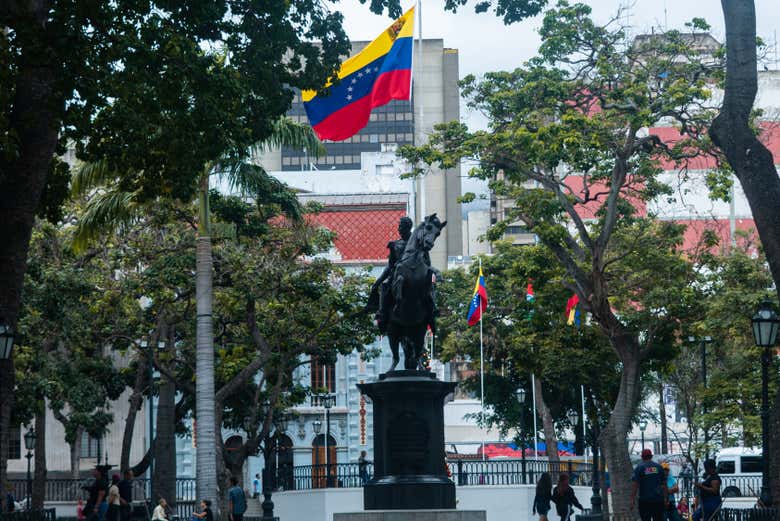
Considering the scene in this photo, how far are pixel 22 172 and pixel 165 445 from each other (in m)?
19.4

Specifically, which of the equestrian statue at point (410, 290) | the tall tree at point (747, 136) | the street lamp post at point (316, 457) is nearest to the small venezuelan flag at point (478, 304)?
the street lamp post at point (316, 457)

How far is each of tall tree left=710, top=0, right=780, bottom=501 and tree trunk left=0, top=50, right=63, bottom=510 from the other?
8.01 m

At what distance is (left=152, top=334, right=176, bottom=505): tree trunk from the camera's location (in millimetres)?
33094

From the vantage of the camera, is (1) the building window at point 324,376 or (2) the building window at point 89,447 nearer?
(2) the building window at point 89,447

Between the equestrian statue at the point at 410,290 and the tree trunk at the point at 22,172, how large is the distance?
240 inches

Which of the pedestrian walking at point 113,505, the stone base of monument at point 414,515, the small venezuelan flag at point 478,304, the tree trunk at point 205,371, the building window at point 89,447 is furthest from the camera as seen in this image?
the building window at point 89,447

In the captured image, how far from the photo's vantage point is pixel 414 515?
17.7 m

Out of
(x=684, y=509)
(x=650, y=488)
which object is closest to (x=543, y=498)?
(x=650, y=488)

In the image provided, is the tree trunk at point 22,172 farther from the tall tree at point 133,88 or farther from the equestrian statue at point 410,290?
the equestrian statue at point 410,290

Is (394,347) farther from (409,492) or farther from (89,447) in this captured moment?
(89,447)

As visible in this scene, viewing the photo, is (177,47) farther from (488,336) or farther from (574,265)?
(488,336)

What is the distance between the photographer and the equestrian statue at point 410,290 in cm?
1917

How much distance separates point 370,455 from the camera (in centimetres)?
5897

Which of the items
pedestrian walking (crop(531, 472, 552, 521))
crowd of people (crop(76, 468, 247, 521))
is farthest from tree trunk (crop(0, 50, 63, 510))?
pedestrian walking (crop(531, 472, 552, 521))
